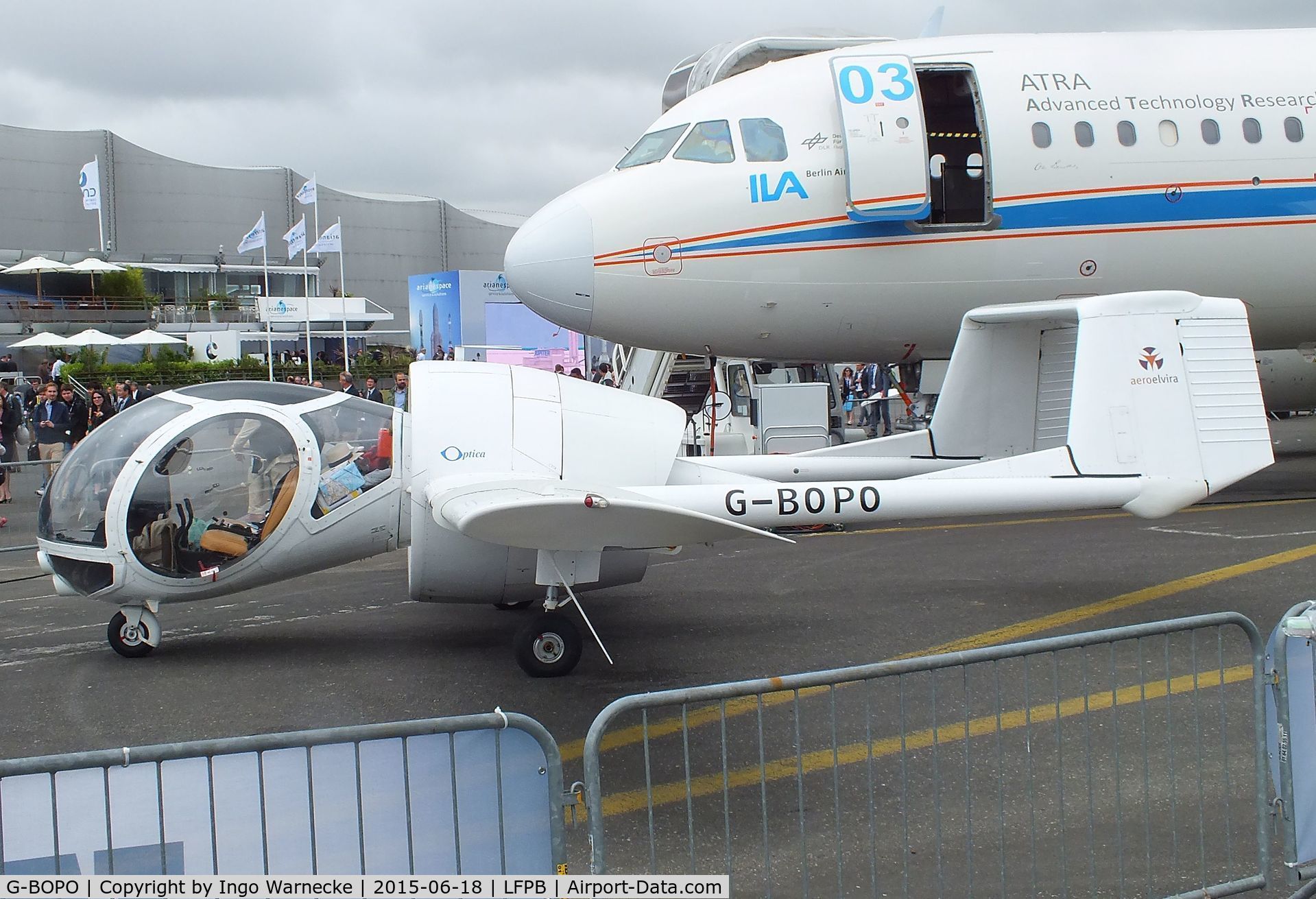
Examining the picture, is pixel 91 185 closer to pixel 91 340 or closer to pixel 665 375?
pixel 91 340

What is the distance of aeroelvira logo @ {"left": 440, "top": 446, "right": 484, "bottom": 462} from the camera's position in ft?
22.1

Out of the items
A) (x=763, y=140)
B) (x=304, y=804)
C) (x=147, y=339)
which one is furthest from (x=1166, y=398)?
(x=147, y=339)

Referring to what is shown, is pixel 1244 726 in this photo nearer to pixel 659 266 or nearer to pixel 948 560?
pixel 948 560

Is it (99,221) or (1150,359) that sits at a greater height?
(99,221)

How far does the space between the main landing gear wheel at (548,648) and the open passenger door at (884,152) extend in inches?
209

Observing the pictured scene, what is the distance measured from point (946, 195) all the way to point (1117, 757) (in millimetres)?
8167

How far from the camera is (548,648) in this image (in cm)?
679

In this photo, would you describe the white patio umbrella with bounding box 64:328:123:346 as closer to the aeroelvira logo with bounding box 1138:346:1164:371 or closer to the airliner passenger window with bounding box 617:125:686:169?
the airliner passenger window with bounding box 617:125:686:169

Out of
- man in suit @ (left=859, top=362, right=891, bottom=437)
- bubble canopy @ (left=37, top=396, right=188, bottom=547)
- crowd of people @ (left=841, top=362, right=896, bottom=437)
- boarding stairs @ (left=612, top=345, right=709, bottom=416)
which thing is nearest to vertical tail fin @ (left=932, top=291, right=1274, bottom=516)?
bubble canopy @ (left=37, top=396, right=188, bottom=547)

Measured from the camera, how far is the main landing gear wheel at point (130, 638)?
7.46 metres

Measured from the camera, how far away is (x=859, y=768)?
5.35 meters

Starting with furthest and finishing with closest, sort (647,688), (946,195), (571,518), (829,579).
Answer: (946,195) < (829,579) < (647,688) < (571,518)

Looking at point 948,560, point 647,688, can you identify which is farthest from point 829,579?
point 647,688

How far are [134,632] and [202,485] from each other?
1.17 metres
